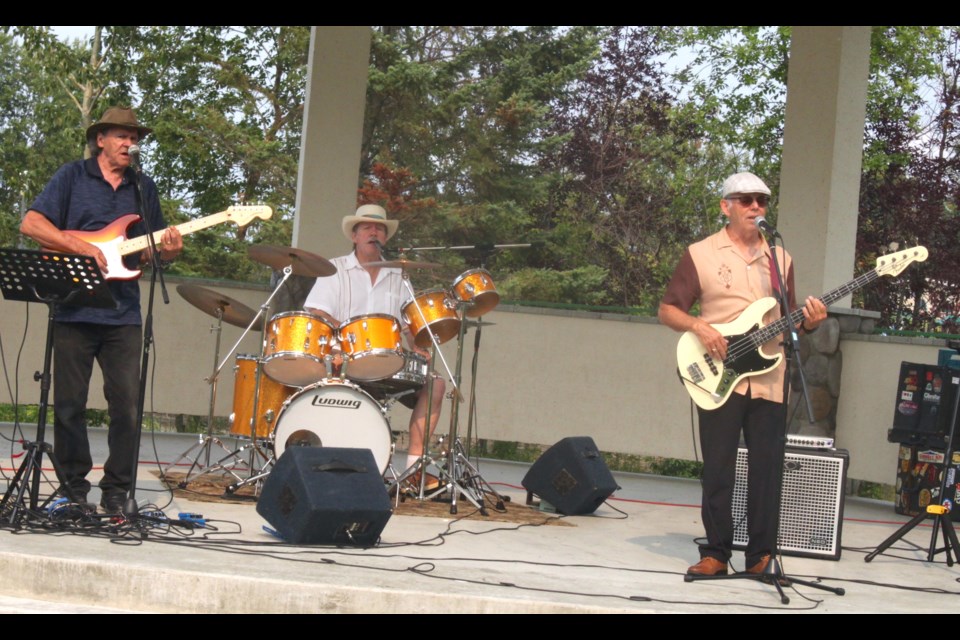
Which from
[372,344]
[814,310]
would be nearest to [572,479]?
[372,344]

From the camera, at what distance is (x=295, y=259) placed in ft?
23.4

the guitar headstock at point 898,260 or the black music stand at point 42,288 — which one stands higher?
the guitar headstock at point 898,260

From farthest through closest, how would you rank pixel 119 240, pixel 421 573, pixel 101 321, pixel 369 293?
1. pixel 369 293
2. pixel 101 321
3. pixel 119 240
4. pixel 421 573

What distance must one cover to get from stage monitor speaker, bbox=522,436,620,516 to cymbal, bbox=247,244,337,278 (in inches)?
72.3

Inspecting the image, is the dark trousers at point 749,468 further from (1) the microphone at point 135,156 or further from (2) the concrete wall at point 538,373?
(2) the concrete wall at point 538,373

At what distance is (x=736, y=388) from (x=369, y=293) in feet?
9.76

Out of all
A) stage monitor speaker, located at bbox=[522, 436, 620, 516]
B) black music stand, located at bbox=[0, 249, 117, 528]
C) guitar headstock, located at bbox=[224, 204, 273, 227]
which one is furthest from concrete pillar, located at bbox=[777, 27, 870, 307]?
black music stand, located at bbox=[0, 249, 117, 528]

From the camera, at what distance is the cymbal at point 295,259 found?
7.06 metres

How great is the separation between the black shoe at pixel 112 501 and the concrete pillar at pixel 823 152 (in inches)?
218

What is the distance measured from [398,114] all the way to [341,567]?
37.7 feet

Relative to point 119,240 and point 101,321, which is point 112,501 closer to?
point 101,321

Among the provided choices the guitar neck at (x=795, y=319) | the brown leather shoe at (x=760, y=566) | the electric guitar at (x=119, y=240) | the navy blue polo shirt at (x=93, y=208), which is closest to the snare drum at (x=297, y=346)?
the navy blue polo shirt at (x=93, y=208)

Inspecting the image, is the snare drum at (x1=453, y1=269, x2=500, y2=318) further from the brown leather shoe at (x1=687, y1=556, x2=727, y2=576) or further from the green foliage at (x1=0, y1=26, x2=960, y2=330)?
the green foliage at (x1=0, y1=26, x2=960, y2=330)
